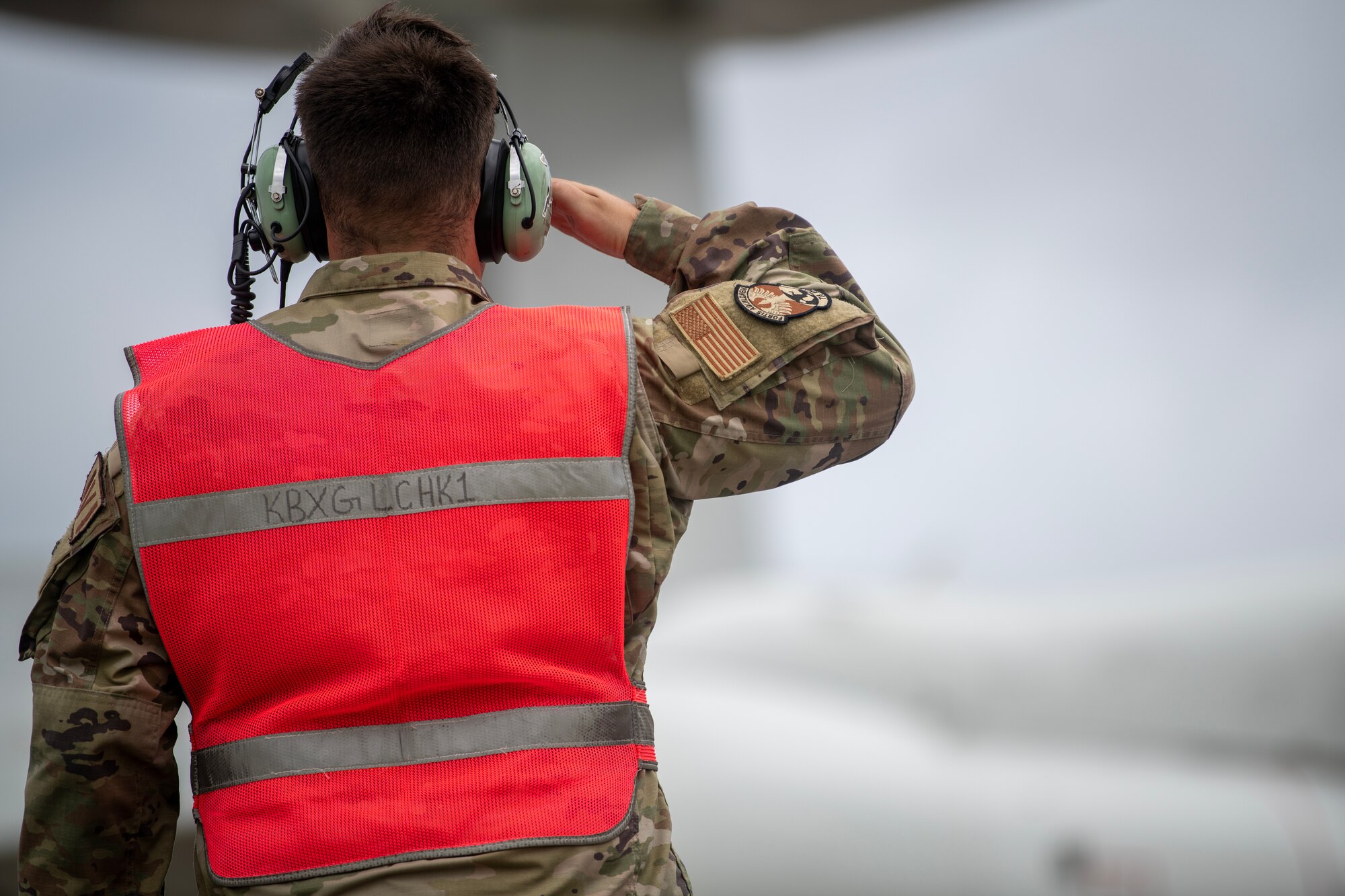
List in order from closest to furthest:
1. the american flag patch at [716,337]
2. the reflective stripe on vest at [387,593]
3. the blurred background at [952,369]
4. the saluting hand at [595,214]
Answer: the reflective stripe on vest at [387,593] → the american flag patch at [716,337] → the saluting hand at [595,214] → the blurred background at [952,369]

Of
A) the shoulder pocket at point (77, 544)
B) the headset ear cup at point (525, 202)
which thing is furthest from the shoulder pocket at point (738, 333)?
the shoulder pocket at point (77, 544)

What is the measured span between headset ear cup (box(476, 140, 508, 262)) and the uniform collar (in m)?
0.08

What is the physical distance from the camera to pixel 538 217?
116 cm

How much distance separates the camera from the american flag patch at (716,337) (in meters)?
1.06

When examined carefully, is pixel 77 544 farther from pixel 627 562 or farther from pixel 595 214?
pixel 595 214

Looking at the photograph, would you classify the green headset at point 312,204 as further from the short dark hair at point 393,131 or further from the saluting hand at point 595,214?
the saluting hand at point 595,214

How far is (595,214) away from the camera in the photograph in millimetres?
1344

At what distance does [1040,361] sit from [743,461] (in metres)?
3.39

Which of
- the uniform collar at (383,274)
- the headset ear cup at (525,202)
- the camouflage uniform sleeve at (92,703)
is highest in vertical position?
the headset ear cup at (525,202)

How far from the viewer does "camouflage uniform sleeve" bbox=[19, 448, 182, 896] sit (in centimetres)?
98

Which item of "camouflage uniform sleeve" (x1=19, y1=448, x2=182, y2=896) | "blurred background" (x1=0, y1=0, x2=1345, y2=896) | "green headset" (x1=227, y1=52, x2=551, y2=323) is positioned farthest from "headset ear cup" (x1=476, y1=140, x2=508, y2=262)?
"blurred background" (x1=0, y1=0, x2=1345, y2=896)

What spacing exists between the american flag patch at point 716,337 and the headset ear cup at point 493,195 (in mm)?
233

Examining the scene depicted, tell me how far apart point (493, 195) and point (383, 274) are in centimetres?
16

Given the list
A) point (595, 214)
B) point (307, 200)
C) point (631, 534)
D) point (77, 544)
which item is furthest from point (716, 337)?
point (77, 544)
